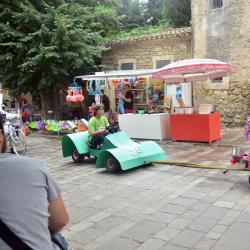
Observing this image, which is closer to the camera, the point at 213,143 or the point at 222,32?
the point at 213,143

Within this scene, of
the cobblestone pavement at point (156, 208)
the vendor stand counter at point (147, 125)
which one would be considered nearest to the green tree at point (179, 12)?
the vendor stand counter at point (147, 125)

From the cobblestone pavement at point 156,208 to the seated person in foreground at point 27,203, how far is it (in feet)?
7.71

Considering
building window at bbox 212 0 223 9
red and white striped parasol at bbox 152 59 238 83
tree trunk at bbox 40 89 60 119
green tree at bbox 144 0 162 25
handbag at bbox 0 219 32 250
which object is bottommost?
handbag at bbox 0 219 32 250

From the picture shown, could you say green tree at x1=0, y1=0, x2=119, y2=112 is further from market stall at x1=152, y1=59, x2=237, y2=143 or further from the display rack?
market stall at x1=152, y1=59, x2=237, y2=143

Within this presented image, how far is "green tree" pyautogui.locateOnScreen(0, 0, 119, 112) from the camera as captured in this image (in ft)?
47.5

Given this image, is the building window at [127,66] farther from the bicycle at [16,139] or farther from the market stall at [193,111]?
the bicycle at [16,139]

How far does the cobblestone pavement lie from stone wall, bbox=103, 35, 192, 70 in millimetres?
8491

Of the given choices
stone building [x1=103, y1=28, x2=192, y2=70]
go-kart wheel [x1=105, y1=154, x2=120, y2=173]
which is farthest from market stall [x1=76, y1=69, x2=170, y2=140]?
go-kart wheel [x1=105, y1=154, x2=120, y2=173]

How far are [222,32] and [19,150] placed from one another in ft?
29.3

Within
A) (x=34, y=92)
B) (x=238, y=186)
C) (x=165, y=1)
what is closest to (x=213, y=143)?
(x=238, y=186)

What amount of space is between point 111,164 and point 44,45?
28.5 ft

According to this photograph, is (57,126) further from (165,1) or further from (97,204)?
(165,1)

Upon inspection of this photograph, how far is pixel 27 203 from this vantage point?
1.73 meters

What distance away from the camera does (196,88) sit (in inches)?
613
